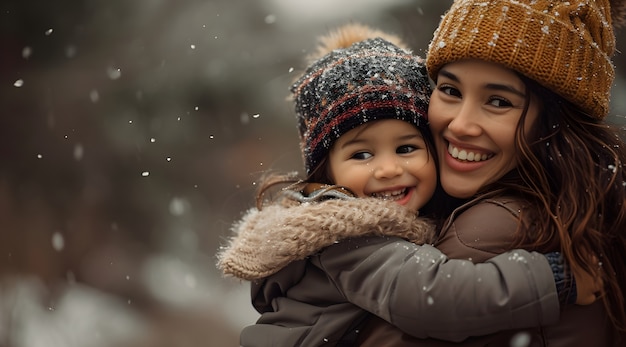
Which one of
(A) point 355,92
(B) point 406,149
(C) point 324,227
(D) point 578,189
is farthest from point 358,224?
(D) point 578,189

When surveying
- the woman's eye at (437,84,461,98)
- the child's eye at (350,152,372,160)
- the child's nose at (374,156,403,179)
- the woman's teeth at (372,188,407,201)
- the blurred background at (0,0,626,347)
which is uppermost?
the blurred background at (0,0,626,347)

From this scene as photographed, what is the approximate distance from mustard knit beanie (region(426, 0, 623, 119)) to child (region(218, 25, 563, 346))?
1.04 feet

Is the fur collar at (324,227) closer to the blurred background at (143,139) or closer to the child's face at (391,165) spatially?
the child's face at (391,165)

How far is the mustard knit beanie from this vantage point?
250cm

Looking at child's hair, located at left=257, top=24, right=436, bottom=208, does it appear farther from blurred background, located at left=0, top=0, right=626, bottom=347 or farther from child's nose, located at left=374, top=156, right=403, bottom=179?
blurred background, located at left=0, top=0, right=626, bottom=347

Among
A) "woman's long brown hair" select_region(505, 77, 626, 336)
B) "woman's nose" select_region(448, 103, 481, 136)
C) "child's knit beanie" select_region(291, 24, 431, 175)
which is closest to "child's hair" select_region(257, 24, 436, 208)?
"child's knit beanie" select_region(291, 24, 431, 175)

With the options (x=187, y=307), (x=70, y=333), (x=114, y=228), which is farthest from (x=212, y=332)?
(x=114, y=228)

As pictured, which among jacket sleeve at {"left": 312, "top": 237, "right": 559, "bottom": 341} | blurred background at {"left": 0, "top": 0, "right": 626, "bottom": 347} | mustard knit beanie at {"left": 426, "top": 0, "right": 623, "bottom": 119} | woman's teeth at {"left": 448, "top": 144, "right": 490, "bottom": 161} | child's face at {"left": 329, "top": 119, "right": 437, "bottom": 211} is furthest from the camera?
blurred background at {"left": 0, "top": 0, "right": 626, "bottom": 347}

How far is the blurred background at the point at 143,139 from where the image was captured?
302 inches

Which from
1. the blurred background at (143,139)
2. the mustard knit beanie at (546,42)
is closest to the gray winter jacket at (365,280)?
the mustard knit beanie at (546,42)

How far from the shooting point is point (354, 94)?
9.23ft

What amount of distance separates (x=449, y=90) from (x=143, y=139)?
5.86m

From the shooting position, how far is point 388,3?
782 centimetres

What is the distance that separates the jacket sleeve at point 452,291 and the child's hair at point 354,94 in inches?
21.1
